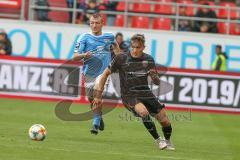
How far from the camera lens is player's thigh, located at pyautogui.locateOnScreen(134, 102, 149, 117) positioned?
→ 13039 millimetres

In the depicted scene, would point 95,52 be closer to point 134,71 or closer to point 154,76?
point 134,71

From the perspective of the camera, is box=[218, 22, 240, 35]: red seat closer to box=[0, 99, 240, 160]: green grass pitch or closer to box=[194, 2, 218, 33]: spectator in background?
box=[194, 2, 218, 33]: spectator in background

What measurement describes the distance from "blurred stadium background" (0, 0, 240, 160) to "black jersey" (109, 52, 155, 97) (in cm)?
104

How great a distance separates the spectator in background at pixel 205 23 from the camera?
2683cm

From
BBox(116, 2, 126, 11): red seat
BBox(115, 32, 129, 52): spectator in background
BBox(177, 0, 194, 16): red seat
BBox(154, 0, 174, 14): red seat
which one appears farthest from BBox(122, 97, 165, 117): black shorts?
BBox(177, 0, 194, 16): red seat

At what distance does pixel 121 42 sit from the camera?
79.2ft

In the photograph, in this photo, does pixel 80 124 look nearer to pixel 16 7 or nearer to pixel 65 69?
pixel 65 69

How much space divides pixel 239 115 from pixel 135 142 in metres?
8.40

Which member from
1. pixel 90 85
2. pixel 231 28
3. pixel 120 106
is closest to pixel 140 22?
pixel 231 28

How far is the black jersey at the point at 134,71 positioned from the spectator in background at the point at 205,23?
13.8 m

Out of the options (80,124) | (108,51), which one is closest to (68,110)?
(80,124)

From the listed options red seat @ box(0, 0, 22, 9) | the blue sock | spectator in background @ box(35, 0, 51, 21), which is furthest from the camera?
red seat @ box(0, 0, 22, 9)

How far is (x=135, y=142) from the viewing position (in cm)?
1440

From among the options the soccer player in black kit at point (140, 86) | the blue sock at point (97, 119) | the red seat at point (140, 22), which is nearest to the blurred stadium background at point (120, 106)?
the red seat at point (140, 22)
